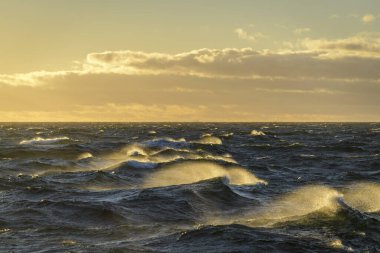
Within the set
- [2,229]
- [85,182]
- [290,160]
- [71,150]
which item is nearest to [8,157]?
[71,150]

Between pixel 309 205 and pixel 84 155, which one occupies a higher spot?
pixel 309 205

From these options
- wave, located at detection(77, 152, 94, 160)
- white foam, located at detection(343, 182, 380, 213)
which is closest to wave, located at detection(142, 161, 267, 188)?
white foam, located at detection(343, 182, 380, 213)

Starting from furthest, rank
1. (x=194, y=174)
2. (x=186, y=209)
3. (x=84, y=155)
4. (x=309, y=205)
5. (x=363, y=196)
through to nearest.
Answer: (x=84, y=155) < (x=194, y=174) < (x=363, y=196) < (x=309, y=205) < (x=186, y=209)

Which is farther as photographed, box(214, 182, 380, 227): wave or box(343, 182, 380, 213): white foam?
box(343, 182, 380, 213): white foam

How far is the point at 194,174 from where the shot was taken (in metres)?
33.2

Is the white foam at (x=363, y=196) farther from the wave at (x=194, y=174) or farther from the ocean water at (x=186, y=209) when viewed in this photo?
the wave at (x=194, y=174)

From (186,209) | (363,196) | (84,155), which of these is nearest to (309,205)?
(363,196)

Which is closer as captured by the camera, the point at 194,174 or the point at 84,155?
the point at 194,174

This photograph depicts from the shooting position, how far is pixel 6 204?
68.2ft

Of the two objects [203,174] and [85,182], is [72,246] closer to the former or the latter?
[85,182]

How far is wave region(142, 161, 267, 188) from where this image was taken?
98.2 feet

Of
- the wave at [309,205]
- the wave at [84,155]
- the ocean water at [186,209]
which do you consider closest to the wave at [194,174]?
the ocean water at [186,209]

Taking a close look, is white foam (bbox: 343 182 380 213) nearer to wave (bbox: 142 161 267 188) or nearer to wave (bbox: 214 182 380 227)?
wave (bbox: 214 182 380 227)

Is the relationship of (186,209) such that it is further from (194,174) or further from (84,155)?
(84,155)
